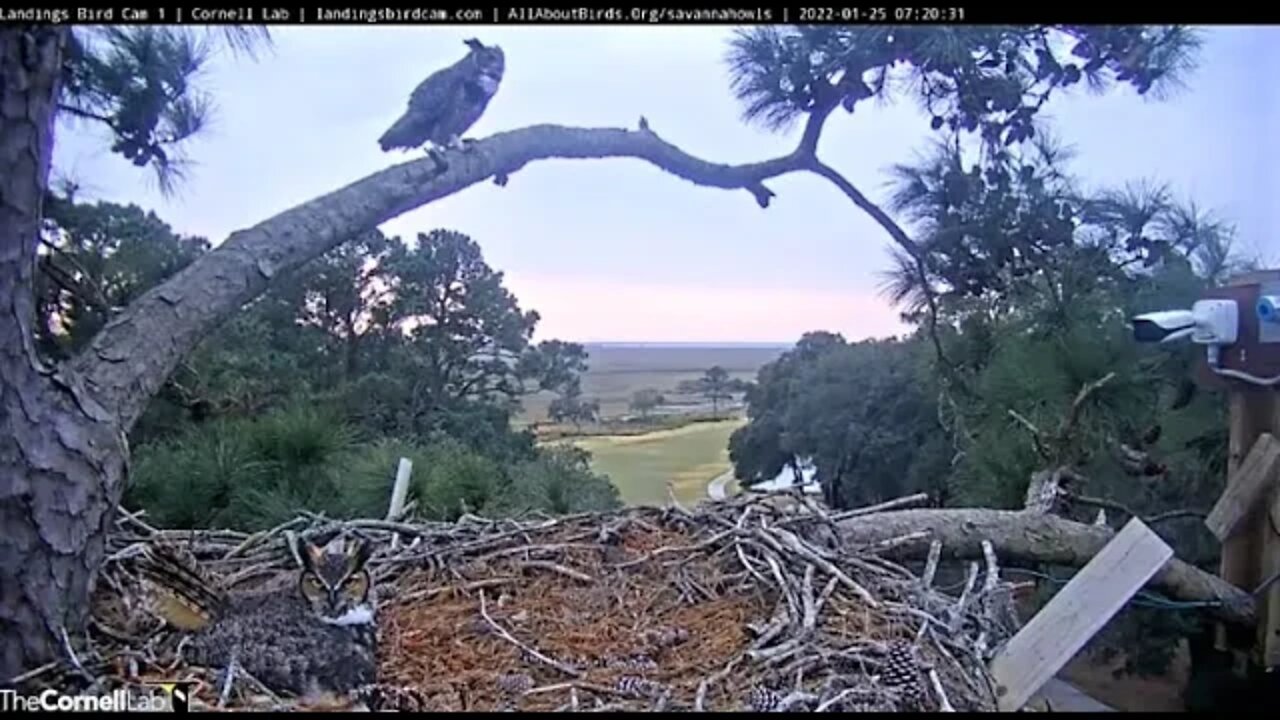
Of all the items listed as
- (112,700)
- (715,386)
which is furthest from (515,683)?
(715,386)

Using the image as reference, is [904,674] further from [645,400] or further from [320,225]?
[320,225]

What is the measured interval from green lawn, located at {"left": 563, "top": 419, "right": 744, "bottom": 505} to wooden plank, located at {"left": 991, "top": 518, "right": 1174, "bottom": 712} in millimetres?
566

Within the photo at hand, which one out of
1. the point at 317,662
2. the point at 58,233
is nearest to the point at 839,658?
the point at 317,662

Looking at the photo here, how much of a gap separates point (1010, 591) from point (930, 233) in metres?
0.64

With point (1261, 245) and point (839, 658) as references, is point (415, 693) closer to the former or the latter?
point (839, 658)

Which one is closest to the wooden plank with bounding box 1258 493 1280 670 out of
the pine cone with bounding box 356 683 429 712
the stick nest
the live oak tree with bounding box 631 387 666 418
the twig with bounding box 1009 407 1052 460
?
the twig with bounding box 1009 407 1052 460

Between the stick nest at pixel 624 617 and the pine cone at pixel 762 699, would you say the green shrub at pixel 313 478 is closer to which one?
the stick nest at pixel 624 617

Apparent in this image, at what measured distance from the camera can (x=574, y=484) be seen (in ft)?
5.37

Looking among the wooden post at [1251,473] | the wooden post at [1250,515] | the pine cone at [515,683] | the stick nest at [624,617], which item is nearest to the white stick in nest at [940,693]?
the stick nest at [624,617]

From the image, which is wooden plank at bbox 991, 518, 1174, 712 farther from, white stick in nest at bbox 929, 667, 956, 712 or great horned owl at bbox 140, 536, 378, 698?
great horned owl at bbox 140, 536, 378, 698

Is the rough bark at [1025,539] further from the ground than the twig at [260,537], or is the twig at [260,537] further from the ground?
the twig at [260,537]

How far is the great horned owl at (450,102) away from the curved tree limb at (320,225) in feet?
0.12

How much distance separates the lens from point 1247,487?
1488 mm

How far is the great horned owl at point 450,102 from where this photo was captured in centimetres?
112
